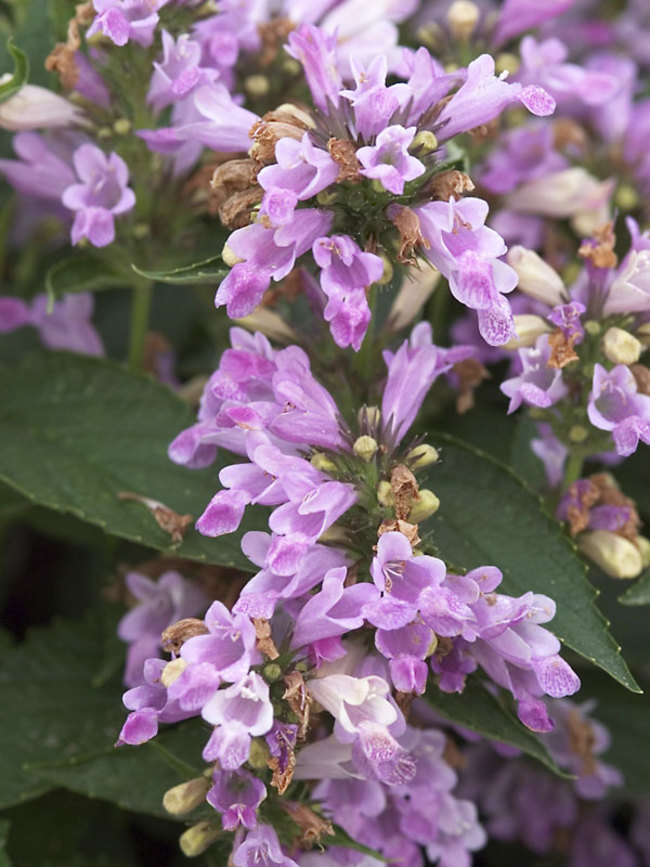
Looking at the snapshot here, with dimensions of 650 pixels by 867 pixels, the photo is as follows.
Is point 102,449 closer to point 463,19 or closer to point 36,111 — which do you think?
point 36,111

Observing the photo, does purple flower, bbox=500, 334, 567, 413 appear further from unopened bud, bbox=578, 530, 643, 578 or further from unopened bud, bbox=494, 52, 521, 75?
unopened bud, bbox=494, 52, 521, 75

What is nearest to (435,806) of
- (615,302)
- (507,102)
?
(615,302)

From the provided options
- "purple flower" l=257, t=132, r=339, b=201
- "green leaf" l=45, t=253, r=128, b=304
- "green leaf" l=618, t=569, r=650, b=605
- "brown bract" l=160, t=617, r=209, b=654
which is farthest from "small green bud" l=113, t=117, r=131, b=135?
"green leaf" l=618, t=569, r=650, b=605

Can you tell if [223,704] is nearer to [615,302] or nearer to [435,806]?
[435,806]

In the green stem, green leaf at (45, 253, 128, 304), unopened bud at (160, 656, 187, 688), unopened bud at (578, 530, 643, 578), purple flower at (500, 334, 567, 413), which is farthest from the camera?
the green stem

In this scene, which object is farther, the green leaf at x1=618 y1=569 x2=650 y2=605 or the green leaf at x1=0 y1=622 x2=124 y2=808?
the green leaf at x1=0 y1=622 x2=124 y2=808

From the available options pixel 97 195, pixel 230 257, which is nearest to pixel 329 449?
pixel 230 257

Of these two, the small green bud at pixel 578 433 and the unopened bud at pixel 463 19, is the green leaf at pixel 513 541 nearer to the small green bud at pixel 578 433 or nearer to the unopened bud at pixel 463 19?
the small green bud at pixel 578 433

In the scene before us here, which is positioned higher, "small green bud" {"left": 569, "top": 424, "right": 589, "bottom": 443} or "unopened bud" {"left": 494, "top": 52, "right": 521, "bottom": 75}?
"unopened bud" {"left": 494, "top": 52, "right": 521, "bottom": 75}
